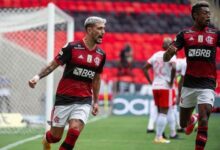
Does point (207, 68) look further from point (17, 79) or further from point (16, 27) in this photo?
point (17, 79)

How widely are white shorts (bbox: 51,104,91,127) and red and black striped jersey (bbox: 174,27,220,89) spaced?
5.42ft

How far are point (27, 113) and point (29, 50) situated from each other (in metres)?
1.64

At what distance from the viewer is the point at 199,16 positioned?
9.42 meters

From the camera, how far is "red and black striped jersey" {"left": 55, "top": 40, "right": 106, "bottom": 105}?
8867 millimetres

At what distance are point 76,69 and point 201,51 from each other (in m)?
1.85

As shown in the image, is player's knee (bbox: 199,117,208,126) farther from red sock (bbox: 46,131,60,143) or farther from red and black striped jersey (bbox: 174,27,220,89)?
red sock (bbox: 46,131,60,143)

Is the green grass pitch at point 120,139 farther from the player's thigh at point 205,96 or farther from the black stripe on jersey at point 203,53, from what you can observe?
the black stripe on jersey at point 203,53

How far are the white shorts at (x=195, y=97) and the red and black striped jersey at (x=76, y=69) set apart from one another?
5.23ft

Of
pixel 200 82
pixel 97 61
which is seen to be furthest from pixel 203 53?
pixel 97 61

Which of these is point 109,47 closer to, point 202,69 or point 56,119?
point 202,69

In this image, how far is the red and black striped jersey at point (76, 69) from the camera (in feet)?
29.1

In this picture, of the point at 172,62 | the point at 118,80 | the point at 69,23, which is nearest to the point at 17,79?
the point at 69,23

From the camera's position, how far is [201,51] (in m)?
9.54

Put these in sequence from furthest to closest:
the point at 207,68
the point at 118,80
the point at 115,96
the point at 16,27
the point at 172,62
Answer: the point at 118,80, the point at 115,96, the point at 16,27, the point at 172,62, the point at 207,68
